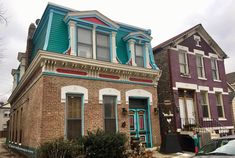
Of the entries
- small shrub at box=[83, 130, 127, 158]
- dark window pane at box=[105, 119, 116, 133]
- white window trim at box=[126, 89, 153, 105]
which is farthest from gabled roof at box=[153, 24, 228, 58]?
small shrub at box=[83, 130, 127, 158]

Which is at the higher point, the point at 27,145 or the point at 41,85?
the point at 41,85

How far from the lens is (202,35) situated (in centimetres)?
1903

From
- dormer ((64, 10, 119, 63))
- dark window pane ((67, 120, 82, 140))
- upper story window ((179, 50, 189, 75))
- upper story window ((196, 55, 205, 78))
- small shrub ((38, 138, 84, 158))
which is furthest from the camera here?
upper story window ((196, 55, 205, 78))

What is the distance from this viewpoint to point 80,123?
11.2m

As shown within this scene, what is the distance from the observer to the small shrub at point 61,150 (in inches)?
339

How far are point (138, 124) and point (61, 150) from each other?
5.96m

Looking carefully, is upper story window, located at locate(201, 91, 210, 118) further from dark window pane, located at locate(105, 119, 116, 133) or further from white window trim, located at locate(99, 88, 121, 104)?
dark window pane, located at locate(105, 119, 116, 133)

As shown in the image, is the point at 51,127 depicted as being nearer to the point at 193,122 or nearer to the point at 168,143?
the point at 168,143

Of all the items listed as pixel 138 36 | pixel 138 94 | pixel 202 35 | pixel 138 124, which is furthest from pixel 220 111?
pixel 138 36

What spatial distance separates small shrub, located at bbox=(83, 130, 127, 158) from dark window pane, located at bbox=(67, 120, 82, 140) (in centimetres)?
159

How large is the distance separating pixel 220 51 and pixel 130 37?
1052 cm

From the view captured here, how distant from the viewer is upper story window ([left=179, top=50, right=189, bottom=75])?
16812mm

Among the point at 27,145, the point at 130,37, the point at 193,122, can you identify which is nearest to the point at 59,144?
the point at 27,145

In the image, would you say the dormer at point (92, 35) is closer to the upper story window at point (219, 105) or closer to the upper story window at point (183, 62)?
the upper story window at point (183, 62)
